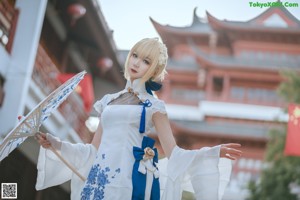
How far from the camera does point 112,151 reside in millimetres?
1896

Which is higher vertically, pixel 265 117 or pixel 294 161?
pixel 294 161

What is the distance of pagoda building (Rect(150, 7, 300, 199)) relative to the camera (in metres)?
16.8

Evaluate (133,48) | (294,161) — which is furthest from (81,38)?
(133,48)

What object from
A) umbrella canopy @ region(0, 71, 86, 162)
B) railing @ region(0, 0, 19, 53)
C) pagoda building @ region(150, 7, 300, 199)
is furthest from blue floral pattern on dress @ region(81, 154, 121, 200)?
pagoda building @ region(150, 7, 300, 199)

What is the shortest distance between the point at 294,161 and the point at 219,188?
8156 millimetres

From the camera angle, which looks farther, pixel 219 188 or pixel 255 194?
pixel 255 194

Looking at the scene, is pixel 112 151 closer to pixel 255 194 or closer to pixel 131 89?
pixel 131 89

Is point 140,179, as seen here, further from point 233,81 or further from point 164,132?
point 233,81

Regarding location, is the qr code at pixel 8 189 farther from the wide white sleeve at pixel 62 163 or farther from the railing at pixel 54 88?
the railing at pixel 54 88

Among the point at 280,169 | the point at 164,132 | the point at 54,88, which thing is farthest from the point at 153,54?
the point at 280,169

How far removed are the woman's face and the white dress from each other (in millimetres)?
76

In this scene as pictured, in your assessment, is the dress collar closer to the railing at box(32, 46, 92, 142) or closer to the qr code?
the qr code

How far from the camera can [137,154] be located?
190cm

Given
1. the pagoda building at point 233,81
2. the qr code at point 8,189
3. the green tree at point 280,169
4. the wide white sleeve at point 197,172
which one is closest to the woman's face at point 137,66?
the wide white sleeve at point 197,172
